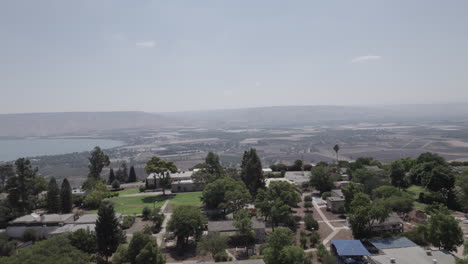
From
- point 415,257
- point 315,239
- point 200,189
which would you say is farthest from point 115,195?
point 415,257

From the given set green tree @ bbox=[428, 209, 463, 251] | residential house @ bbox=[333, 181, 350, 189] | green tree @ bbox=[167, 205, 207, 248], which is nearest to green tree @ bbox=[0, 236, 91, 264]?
green tree @ bbox=[167, 205, 207, 248]

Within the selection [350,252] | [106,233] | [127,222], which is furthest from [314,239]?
[127,222]

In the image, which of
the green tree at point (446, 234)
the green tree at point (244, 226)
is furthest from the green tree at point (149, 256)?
the green tree at point (446, 234)

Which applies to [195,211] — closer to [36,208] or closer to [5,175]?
[36,208]

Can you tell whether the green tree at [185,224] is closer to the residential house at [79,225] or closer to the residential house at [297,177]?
the residential house at [79,225]

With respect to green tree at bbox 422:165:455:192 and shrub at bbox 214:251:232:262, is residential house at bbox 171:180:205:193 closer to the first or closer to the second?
shrub at bbox 214:251:232:262

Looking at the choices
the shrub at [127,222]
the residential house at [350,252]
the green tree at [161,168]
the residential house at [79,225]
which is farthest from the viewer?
the green tree at [161,168]
